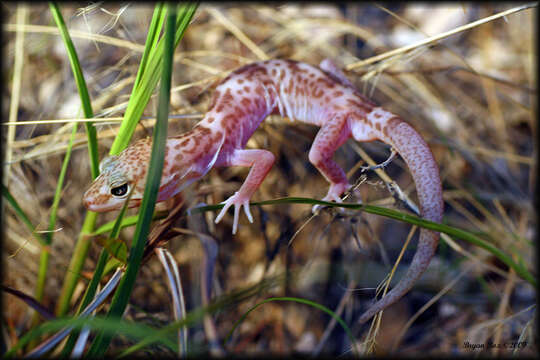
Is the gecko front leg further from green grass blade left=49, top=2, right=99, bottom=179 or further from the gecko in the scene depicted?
green grass blade left=49, top=2, right=99, bottom=179

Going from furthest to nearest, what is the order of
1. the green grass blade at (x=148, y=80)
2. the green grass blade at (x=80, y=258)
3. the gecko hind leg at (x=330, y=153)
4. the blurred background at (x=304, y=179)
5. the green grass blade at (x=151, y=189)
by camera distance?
the blurred background at (x=304, y=179) → the gecko hind leg at (x=330, y=153) → the green grass blade at (x=80, y=258) → the green grass blade at (x=148, y=80) → the green grass blade at (x=151, y=189)

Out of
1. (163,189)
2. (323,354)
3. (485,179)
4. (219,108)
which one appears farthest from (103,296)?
(485,179)

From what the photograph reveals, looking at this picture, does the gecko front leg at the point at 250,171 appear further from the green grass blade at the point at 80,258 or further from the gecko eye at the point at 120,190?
the green grass blade at the point at 80,258

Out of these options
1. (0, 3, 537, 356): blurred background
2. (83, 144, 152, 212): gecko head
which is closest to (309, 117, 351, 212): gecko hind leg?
(0, 3, 537, 356): blurred background

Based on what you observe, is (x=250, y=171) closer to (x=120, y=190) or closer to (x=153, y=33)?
(x=120, y=190)

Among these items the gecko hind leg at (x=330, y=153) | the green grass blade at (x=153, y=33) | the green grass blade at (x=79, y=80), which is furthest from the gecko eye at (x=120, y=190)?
the gecko hind leg at (x=330, y=153)

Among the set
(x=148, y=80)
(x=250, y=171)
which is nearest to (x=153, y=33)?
(x=148, y=80)

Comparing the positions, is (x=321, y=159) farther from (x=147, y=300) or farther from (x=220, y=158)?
(x=147, y=300)
